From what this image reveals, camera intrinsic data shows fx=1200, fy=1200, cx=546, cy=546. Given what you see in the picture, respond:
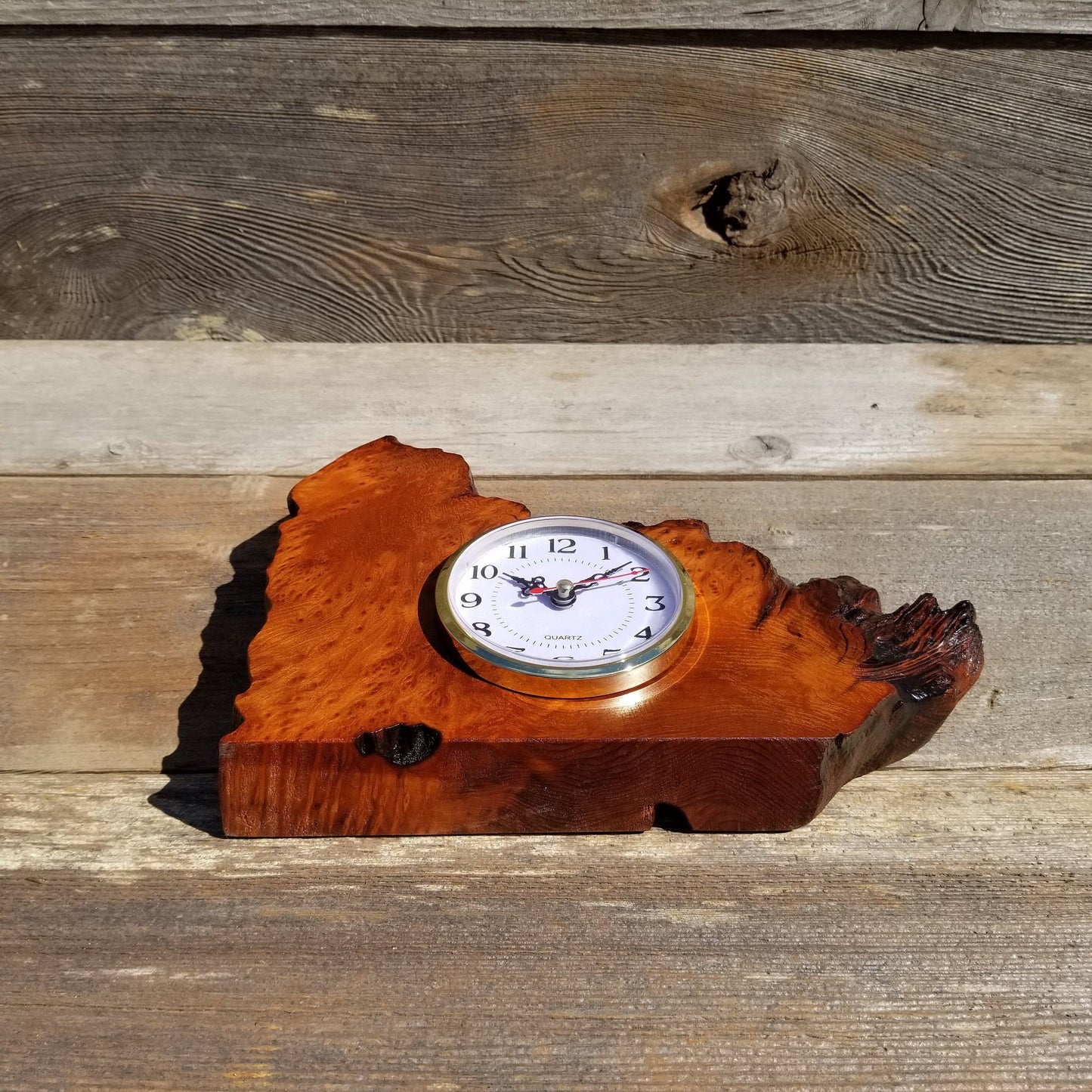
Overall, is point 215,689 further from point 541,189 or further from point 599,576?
point 541,189

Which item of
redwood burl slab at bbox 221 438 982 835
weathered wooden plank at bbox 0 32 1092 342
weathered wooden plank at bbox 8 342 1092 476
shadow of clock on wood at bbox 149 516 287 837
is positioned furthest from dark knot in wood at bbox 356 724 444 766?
weathered wooden plank at bbox 0 32 1092 342

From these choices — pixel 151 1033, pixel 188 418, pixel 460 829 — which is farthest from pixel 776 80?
pixel 151 1033

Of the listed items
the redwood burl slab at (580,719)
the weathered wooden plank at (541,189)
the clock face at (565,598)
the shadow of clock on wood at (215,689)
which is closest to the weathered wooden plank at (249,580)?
the shadow of clock on wood at (215,689)

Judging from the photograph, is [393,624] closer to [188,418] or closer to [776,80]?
[188,418]

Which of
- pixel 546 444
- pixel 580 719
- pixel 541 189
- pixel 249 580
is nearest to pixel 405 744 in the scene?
pixel 580 719

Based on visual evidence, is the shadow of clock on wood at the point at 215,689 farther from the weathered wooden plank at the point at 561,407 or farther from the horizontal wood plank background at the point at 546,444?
the weathered wooden plank at the point at 561,407

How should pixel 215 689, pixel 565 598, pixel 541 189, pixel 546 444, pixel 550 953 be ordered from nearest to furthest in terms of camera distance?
pixel 550 953
pixel 565 598
pixel 215 689
pixel 546 444
pixel 541 189

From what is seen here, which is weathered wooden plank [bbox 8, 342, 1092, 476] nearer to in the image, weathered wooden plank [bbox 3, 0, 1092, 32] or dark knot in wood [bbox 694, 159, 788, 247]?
dark knot in wood [bbox 694, 159, 788, 247]
